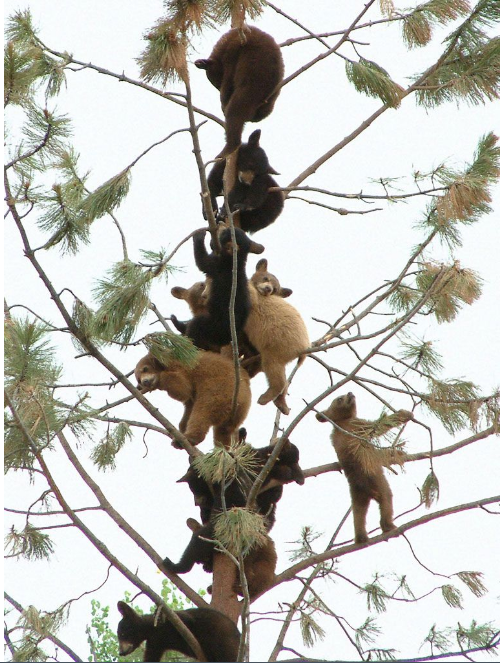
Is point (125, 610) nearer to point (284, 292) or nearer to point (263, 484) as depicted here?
point (263, 484)

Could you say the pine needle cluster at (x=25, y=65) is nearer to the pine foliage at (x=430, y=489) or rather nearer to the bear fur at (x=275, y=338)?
the bear fur at (x=275, y=338)

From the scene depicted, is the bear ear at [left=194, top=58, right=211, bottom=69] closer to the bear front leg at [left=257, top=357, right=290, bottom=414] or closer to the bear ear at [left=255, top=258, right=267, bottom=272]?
the bear ear at [left=255, top=258, right=267, bottom=272]

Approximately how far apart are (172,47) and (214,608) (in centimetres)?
314

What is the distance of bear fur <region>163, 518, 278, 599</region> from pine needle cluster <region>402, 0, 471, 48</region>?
3.63 meters

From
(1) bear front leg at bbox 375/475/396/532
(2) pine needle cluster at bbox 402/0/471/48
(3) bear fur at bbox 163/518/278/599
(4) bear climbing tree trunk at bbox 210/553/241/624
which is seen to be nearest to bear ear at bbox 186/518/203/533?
(3) bear fur at bbox 163/518/278/599

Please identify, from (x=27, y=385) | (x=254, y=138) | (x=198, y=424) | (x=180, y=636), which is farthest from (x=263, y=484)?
(x=254, y=138)

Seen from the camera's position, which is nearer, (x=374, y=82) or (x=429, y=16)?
(x=374, y=82)

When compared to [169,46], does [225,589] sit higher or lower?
lower

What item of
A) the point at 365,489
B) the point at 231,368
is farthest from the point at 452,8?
the point at 365,489

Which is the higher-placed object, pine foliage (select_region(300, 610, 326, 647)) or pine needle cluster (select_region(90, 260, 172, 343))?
pine needle cluster (select_region(90, 260, 172, 343))

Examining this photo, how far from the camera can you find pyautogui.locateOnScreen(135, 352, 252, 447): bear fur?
Answer: 5.45m

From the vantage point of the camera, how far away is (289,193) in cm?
643

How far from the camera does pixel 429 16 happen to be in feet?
20.2

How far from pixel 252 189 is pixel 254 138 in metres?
0.43
